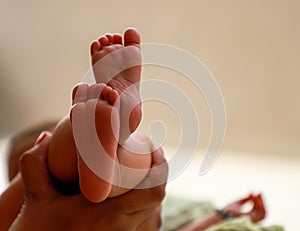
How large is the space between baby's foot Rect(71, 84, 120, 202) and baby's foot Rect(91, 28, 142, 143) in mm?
25

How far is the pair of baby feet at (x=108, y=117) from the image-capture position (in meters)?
0.59

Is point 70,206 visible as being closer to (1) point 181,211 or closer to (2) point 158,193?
(2) point 158,193

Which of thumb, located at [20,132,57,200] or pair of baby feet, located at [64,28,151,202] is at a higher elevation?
pair of baby feet, located at [64,28,151,202]

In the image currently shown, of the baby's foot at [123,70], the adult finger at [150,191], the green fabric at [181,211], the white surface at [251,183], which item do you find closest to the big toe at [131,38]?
the baby's foot at [123,70]

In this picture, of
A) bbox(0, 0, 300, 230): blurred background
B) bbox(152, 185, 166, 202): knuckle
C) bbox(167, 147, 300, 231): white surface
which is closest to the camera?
bbox(152, 185, 166, 202): knuckle

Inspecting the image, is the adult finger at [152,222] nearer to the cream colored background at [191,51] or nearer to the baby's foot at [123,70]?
the baby's foot at [123,70]

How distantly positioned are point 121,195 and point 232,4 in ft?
3.59

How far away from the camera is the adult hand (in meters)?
0.66

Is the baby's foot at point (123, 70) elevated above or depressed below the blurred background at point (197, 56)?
above

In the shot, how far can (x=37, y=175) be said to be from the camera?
2.24 ft

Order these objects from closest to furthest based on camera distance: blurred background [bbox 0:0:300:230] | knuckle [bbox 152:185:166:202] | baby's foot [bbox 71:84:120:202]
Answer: baby's foot [bbox 71:84:120:202] < knuckle [bbox 152:185:166:202] < blurred background [bbox 0:0:300:230]

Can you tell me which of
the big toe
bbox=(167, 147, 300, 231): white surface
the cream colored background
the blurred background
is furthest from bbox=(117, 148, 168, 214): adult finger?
the cream colored background

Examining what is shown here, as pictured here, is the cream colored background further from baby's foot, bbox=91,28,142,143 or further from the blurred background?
baby's foot, bbox=91,28,142,143

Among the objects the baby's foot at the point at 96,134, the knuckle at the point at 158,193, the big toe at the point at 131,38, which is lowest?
the knuckle at the point at 158,193
